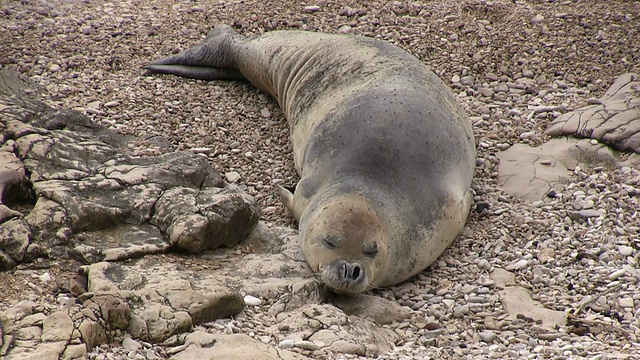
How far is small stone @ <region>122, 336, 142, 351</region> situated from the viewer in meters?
3.44

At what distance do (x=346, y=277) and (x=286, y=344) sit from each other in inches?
31.9

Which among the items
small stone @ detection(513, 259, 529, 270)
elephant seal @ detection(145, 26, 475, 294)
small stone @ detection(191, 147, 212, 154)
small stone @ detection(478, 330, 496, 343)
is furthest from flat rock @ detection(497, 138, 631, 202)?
small stone @ detection(191, 147, 212, 154)

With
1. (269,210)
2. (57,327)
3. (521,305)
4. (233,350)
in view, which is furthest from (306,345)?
(269,210)

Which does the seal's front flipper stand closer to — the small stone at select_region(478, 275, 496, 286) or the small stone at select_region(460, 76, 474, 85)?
the small stone at select_region(478, 275, 496, 286)

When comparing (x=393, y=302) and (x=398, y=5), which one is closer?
(x=393, y=302)

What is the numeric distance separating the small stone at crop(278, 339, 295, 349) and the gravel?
16mm

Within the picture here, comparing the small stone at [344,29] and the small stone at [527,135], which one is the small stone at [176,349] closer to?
the small stone at [527,135]

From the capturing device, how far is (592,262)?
4938mm

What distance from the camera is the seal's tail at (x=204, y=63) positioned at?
7.45m

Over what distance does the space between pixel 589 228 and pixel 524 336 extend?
1292 millimetres

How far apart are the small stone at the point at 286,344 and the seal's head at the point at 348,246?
0.76m

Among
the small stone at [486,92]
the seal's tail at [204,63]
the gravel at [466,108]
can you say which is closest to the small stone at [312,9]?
the gravel at [466,108]

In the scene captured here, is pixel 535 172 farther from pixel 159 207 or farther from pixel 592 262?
pixel 159 207

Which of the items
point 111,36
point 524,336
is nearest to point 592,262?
point 524,336
